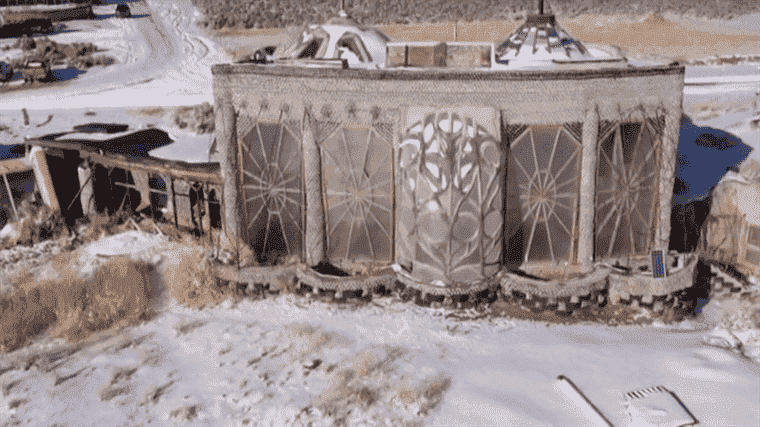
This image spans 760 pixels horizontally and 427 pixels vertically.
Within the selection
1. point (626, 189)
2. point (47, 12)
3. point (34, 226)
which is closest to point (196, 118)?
point (34, 226)

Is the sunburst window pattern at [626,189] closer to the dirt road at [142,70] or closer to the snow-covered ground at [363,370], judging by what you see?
the snow-covered ground at [363,370]

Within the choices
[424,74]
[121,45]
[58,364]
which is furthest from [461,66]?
[121,45]

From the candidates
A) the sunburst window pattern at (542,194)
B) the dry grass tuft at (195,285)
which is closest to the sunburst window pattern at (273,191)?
the dry grass tuft at (195,285)

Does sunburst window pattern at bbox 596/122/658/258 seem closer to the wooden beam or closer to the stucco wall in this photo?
the stucco wall

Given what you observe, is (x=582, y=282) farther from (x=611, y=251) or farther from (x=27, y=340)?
(x=27, y=340)

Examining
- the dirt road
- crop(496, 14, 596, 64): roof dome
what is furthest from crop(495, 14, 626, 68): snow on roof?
the dirt road

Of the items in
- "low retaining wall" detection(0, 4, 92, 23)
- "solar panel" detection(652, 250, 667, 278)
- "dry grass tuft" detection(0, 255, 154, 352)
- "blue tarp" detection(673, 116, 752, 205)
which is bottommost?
"dry grass tuft" detection(0, 255, 154, 352)

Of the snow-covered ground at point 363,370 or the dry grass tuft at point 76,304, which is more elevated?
the dry grass tuft at point 76,304
